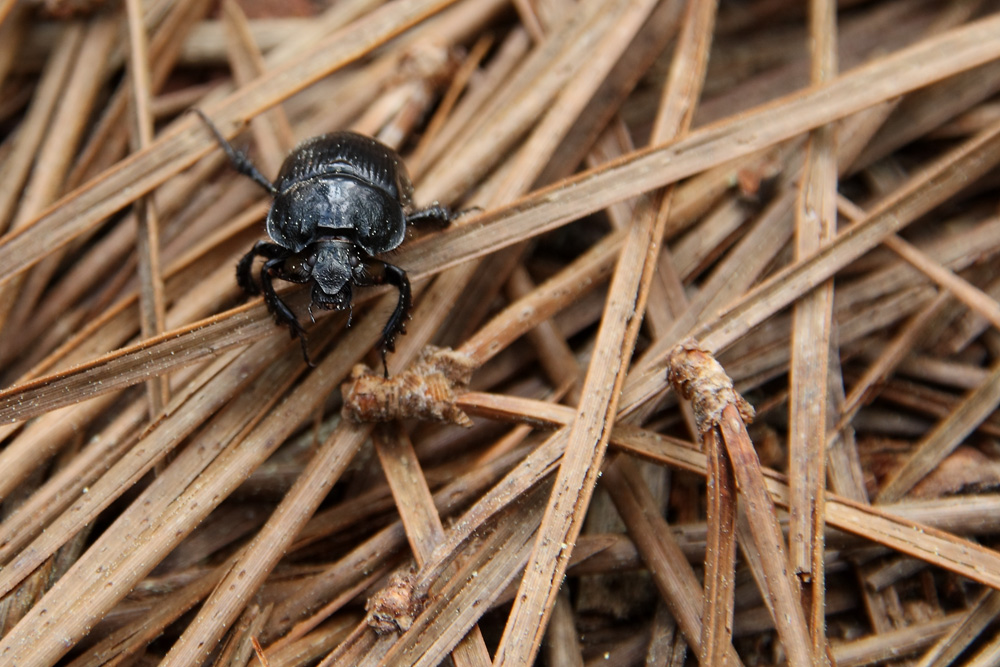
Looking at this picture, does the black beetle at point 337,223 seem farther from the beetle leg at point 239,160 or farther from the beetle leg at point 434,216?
the beetle leg at point 239,160

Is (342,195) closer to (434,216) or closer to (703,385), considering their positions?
(434,216)

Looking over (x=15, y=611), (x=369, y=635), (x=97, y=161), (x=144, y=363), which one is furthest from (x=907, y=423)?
(x=97, y=161)

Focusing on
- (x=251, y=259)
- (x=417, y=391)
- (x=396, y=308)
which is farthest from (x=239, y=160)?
(x=417, y=391)

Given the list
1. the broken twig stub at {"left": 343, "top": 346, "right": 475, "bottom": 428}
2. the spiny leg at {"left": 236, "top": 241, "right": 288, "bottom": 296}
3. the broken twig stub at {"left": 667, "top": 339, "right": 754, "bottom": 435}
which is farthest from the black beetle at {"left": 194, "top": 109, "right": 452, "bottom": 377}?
the broken twig stub at {"left": 667, "top": 339, "right": 754, "bottom": 435}

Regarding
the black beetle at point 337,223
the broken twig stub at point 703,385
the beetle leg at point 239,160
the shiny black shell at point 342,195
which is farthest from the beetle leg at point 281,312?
the broken twig stub at point 703,385

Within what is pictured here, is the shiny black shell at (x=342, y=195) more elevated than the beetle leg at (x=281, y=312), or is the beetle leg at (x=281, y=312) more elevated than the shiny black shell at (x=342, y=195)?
the shiny black shell at (x=342, y=195)

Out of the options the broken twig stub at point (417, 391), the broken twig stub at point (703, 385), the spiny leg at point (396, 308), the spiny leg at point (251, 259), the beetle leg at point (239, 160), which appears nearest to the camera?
the broken twig stub at point (703, 385)
